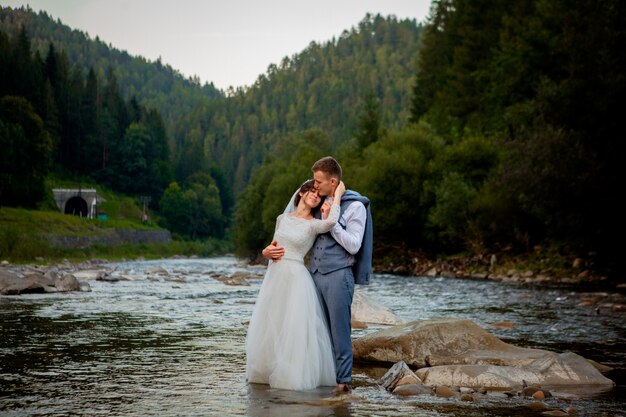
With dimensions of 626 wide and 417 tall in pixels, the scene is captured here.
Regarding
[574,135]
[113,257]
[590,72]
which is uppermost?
[590,72]

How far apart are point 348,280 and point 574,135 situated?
28.9 m

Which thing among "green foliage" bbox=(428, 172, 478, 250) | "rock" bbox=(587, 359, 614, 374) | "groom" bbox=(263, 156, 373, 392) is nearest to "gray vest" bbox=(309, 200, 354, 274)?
"groom" bbox=(263, 156, 373, 392)

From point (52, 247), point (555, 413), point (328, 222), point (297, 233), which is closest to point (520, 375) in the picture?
point (555, 413)

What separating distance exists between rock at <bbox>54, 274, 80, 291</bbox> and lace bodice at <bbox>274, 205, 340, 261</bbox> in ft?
67.0

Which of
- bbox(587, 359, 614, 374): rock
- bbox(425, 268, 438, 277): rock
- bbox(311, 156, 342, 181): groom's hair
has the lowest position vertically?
bbox(425, 268, 438, 277): rock

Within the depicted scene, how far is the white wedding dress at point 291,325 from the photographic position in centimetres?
966

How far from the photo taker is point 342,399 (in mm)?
9000

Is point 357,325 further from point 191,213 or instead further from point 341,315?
point 191,213

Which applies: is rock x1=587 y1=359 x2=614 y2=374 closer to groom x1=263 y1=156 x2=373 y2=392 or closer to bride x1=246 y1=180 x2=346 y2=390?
groom x1=263 y1=156 x2=373 y2=392

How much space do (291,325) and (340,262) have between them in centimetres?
97

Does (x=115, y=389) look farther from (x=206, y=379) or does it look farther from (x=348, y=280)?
(x=348, y=280)

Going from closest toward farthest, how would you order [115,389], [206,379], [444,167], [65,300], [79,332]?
[115,389] < [206,379] < [79,332] < [65,300] < [444,167]

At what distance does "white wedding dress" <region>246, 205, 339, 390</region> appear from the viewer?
966 centimetres

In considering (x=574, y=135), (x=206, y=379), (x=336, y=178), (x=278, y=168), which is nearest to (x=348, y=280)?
(x=336, y=178)
